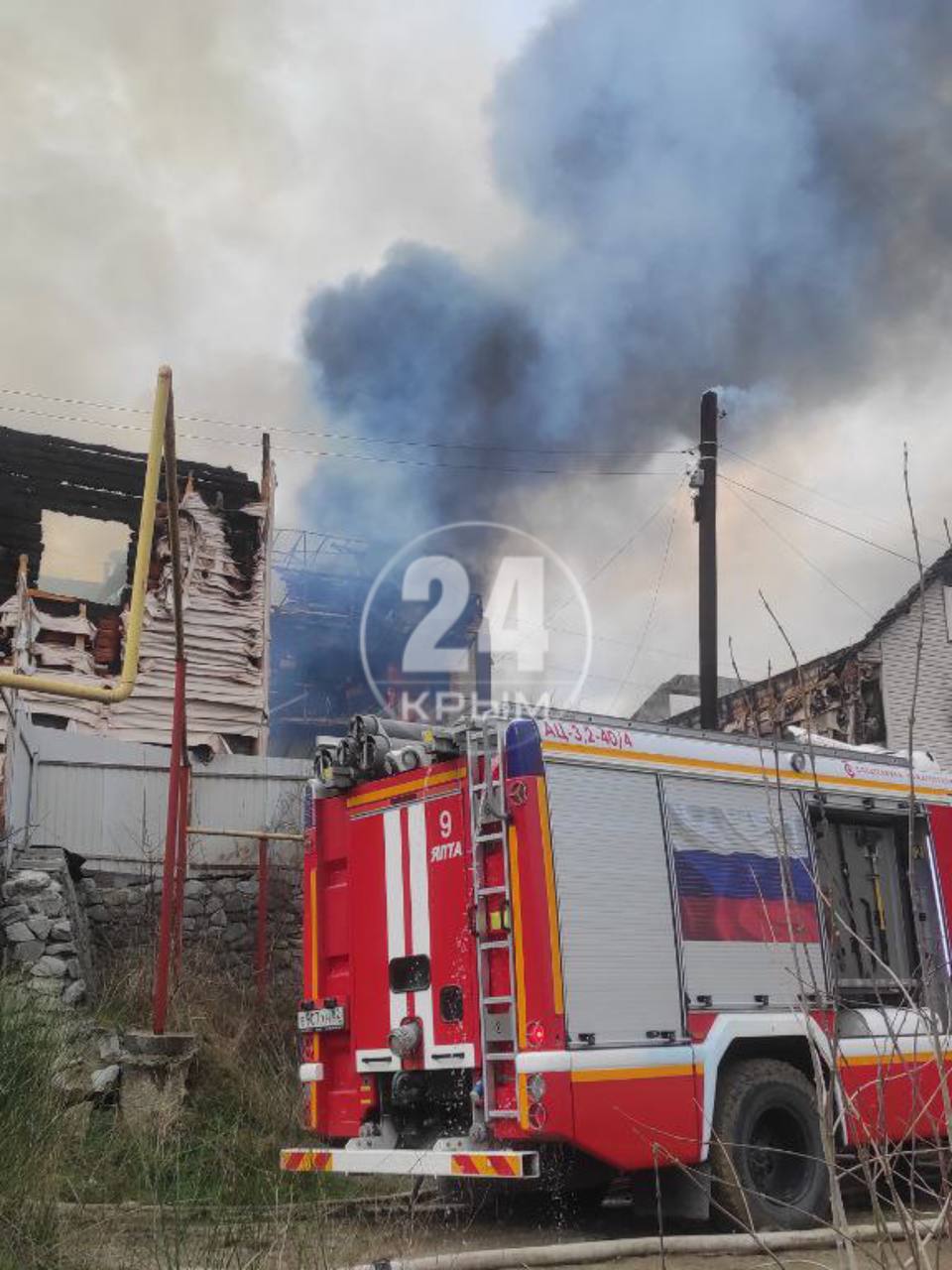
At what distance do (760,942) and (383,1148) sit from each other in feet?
8.48

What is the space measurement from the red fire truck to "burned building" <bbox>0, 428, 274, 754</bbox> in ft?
41.0

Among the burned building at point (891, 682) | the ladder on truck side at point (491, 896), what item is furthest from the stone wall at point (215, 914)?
the burned building at point (891, 682)

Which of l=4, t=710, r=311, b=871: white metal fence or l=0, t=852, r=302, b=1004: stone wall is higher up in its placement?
l=4, t=710, r=311, b=871: white metal fence

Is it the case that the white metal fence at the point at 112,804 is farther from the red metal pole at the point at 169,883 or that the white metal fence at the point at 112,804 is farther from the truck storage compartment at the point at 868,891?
the truck storage compartment at the point at 868,891

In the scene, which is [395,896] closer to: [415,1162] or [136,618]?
[415,1162]

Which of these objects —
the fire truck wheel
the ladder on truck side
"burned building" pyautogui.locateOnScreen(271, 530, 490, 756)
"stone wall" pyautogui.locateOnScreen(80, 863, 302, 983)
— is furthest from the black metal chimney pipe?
"burned building" pyautogui.locateOnScreen(271, 530, 490, 756)

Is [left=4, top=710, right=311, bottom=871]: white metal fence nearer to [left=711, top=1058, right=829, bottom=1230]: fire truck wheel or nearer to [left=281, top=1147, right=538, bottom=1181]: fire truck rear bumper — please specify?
[left=281, top=1147, right=538, bottom=1181]: fire truck rear bumper

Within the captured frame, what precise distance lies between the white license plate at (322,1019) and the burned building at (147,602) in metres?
12.2

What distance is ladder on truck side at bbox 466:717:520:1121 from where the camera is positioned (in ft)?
22.6

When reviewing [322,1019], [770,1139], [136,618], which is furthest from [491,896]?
[136,618]

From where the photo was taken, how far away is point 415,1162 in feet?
22.7

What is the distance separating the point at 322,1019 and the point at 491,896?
1775 mm

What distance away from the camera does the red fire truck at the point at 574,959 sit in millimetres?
6852

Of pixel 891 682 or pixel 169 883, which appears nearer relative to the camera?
pixel 169 883
